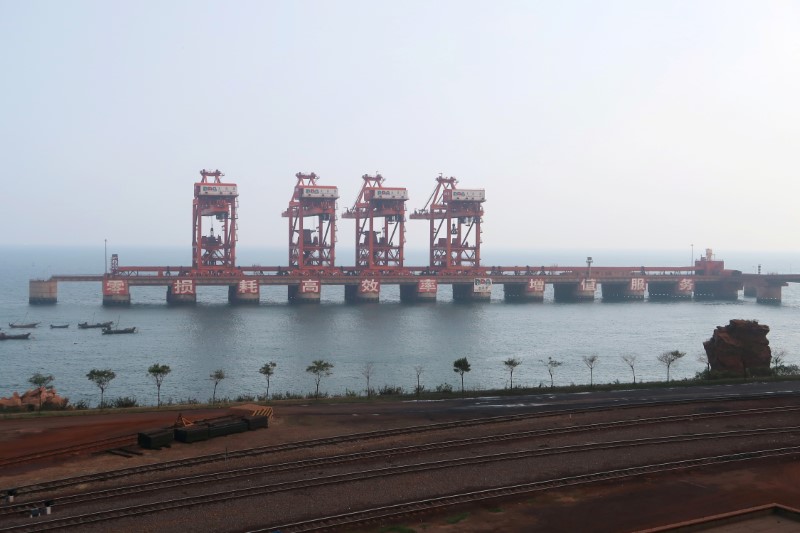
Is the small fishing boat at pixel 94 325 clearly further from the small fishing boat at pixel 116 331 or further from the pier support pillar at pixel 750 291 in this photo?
the pier support pillar at pixel 750 291

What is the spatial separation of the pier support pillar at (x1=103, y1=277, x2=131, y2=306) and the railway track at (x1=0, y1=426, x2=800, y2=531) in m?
95.5

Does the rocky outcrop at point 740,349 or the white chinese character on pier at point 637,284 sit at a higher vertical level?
the white chinese character on pier at point 637,284

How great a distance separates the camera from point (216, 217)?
11994 centimetres

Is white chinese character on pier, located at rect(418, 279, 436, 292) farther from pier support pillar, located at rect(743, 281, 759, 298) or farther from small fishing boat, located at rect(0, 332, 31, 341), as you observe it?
pier support pillar, located at rect(743, 281, 759, 298)

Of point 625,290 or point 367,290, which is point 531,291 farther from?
point 367,290

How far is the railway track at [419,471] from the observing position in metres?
19.5

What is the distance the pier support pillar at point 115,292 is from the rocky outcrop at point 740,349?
281 feet

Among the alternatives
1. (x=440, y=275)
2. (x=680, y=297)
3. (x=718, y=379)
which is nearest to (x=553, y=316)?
(x=440, y=275)

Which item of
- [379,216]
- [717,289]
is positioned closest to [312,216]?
[379,216]

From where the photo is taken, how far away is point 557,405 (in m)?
35.1

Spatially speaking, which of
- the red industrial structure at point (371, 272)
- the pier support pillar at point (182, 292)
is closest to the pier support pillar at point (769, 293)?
the red industrial structure at point (371, 272)

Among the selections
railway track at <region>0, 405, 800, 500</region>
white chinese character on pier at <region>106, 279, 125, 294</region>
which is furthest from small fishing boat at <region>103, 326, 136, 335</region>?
railway track at <region>0, 405, 800, 500</region>

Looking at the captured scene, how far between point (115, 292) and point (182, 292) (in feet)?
29.7

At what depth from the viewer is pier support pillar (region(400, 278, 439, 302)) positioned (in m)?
126
